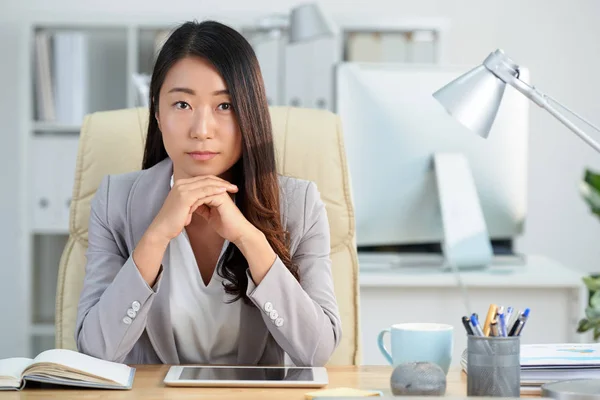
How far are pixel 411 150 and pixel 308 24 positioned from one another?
26.7 inches

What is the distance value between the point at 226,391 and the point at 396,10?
2994mm

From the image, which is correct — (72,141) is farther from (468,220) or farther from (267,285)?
(267,285)

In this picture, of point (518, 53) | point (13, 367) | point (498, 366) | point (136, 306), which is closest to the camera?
point (498, 366)

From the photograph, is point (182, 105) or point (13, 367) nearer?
point (13, 367)

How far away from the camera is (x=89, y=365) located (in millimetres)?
1179

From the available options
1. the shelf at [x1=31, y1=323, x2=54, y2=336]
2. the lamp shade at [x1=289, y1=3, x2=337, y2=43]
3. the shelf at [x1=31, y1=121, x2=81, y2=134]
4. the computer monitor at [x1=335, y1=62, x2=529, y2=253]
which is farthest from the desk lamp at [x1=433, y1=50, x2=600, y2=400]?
the shelf at [x1=31, y1=323, x2=54, y2=336]

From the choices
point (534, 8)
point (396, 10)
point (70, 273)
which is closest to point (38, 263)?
point (396, 10)

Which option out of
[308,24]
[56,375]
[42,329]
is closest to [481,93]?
[56,375]

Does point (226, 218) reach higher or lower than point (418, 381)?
higher

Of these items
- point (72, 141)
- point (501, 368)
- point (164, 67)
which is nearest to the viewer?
point (501, 368)

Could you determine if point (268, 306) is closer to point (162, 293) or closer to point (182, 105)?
point (162, 293)

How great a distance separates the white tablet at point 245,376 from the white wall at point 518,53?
2803 mm

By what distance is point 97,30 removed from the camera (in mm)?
3779

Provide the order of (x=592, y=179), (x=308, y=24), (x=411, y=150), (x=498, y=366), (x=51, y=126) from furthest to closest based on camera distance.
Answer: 1. (x=51, y=126)
2. (x=308, y=24)
3. (x=411, y=150)
4. (x=498, y=366)
5. (x=592, y=179)
